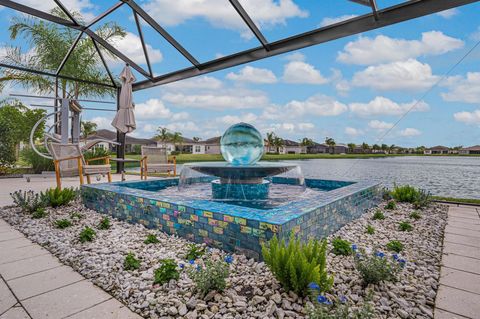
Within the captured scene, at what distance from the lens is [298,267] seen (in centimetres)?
184

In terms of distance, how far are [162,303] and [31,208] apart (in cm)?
361

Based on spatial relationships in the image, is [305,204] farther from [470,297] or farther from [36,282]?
[36,282]

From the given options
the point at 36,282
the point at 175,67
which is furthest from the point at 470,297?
the point at 175,67

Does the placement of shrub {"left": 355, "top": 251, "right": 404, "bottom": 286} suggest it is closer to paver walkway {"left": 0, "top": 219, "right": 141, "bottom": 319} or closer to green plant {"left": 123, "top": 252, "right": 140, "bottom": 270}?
paver walkway {"left": 0, "top": 219, "right": 141, "bottom": 319}

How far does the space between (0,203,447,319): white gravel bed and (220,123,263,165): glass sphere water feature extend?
6.16 ft

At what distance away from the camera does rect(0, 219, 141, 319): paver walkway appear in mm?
1717

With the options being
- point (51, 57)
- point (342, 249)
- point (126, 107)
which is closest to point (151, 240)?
point (342, 249)

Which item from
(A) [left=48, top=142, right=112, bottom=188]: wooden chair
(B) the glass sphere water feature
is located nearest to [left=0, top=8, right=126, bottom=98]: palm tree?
(A) [left=48, top=142, right=112, bottom=188]: wooden chair

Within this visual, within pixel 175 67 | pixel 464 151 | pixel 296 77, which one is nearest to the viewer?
pixel 175 67

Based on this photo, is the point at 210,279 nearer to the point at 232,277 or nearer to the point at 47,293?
the point at 232,277

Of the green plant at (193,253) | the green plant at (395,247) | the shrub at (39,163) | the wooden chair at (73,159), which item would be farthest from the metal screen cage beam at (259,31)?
the shrub at (39,163)

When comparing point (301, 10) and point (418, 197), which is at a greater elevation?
point (301, 10)

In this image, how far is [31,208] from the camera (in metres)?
4.21

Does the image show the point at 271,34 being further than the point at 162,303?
Yes
